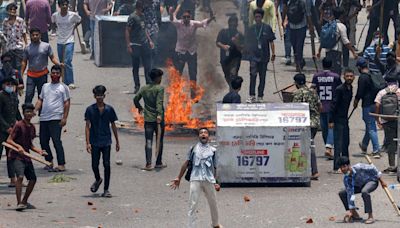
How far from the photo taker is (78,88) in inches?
1095

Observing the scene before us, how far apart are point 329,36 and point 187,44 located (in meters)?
2.76

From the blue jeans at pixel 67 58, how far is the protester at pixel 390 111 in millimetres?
8167

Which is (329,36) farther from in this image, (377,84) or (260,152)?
(260,152)

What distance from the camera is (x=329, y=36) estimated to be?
26.5 m

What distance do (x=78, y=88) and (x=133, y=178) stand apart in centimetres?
798

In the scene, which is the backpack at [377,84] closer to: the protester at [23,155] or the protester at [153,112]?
the protester at [153,112]

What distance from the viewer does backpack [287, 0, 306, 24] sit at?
92.8 ft

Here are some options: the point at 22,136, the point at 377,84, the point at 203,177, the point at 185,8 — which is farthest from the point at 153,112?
the point at 185,8

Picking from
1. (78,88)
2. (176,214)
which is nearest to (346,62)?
(78,88)

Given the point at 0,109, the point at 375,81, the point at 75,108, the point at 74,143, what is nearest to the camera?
the point at 0,109

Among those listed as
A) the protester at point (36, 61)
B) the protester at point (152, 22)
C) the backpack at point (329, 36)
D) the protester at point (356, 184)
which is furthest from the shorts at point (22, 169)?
the backpack at point (329, 36)

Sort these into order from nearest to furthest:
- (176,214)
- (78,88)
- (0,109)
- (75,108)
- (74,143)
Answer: (176,214), (0,109), (74,143), (75,108), (78,88)

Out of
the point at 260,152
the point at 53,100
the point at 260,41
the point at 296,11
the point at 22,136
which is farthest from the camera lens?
the point at 296,11

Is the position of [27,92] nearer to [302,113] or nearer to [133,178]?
[133,178]
